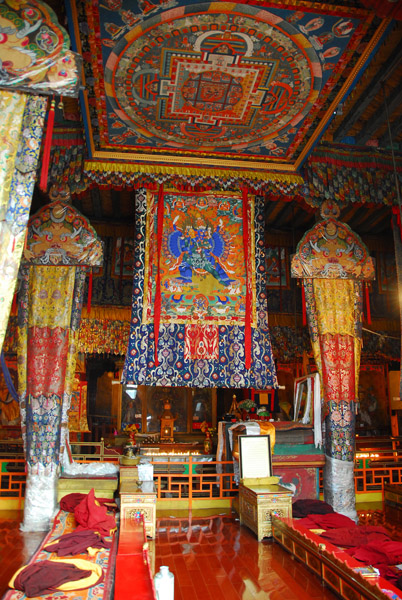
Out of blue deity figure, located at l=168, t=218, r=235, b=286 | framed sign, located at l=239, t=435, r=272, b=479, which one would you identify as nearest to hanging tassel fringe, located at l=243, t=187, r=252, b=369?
blue deity figure, located at l=168, t=218, r=235, b=286

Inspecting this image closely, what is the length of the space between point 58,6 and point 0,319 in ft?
10.1

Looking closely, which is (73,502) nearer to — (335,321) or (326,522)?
(326,522)

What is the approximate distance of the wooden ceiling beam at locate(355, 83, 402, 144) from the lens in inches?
224

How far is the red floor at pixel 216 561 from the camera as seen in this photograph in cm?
353

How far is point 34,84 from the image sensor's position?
3004mm

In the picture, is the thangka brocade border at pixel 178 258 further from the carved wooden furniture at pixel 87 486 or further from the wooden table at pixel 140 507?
the wooden table at pixel 140 507

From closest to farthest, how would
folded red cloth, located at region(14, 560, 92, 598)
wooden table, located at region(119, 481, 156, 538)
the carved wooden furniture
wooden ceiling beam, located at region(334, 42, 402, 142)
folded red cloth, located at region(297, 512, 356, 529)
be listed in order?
folded red cloth, located at region(14, 560, 92, 598), wooden table, located at region(119, 481, 156, 538), folded red cloth, located at region(297, 512, 356, 529), wooden ceiling beam, located at region(334, 42, 402, 142), the carved wooden furniture

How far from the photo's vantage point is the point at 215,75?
4910 millimetres

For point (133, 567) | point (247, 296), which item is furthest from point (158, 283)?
point (133, 567)

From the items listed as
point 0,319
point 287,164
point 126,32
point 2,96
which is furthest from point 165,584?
point 287,164

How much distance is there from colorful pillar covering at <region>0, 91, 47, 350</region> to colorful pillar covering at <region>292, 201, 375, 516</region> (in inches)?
Result: 170

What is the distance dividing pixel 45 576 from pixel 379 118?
6199 millimetres

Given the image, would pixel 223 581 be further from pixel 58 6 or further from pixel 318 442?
pixel 58 6

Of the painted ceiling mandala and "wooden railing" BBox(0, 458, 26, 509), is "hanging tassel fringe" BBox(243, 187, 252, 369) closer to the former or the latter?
the painted ceiling mandala
